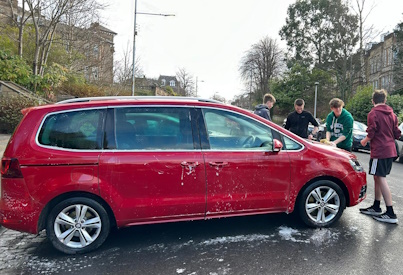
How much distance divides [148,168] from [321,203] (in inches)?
91.1

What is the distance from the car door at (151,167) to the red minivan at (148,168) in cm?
1

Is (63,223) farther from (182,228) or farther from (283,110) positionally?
(283,110)

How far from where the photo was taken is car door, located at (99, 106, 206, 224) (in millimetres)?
3352

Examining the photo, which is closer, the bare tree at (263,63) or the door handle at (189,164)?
the door handle at (189,164)

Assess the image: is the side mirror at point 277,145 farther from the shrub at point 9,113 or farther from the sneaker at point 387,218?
the shrub at point 9,113

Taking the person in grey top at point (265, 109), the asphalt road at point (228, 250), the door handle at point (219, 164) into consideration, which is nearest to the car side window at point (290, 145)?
the door handle at point (219, 164)

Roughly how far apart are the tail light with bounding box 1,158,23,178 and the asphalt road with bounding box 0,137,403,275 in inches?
36.8

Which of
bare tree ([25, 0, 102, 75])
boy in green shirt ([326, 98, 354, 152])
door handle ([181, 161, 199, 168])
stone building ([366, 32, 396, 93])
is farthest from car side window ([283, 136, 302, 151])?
stone building ([366, 32, 396, 93])

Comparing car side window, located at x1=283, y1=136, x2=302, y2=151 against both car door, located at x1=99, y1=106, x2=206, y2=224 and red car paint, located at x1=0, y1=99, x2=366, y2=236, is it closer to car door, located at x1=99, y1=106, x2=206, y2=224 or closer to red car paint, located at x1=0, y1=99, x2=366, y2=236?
red car paint, located at x1=0, y1=99, x2=366, y2=236

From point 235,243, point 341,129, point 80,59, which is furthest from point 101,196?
point 80,59

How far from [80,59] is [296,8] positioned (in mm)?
31811

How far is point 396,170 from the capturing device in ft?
28.5

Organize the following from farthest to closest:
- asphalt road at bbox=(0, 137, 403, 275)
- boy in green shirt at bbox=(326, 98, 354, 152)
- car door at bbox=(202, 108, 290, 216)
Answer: boy in green shirt at bbox=(326, 98, 354, 152) → car door at bbox=(202, 108, 290, 216) → asphalt road at bbox=(0, 137, 403, 275)

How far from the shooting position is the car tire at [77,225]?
3.30 meters
